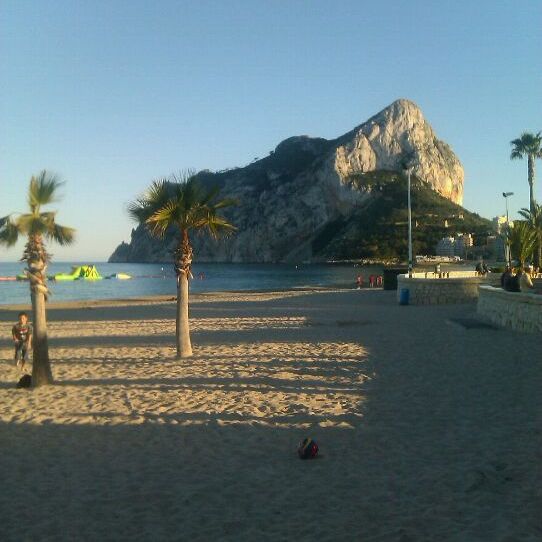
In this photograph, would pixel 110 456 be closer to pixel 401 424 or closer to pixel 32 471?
pixel 32 471

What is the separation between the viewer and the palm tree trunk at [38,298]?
10492mm

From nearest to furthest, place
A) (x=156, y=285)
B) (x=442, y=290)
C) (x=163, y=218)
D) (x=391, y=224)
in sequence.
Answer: (x=163, y=218) → (x=442, y=290) → (x=156, y=285) → (x=391, y=224)

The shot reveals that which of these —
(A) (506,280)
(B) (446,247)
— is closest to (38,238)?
(A) (506,280)

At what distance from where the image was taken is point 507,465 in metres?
5.98

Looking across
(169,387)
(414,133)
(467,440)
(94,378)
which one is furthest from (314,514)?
(414,133)

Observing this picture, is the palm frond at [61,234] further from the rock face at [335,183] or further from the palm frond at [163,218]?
the rock face at [335,183]

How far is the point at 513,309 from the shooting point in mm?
16344

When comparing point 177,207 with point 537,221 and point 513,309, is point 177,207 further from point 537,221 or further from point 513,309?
point 537,221

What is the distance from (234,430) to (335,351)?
6.94 m

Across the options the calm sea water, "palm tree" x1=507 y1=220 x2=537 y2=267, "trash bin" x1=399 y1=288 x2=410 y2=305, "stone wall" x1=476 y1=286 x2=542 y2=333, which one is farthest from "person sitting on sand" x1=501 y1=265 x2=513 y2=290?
the calm sea water

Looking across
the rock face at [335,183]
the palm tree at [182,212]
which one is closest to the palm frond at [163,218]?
the palm tree at [182,212]

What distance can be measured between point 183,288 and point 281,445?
22.4 ft

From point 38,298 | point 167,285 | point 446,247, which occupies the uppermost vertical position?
point 446,247

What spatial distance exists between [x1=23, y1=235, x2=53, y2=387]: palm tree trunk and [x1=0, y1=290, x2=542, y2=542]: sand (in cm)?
43
